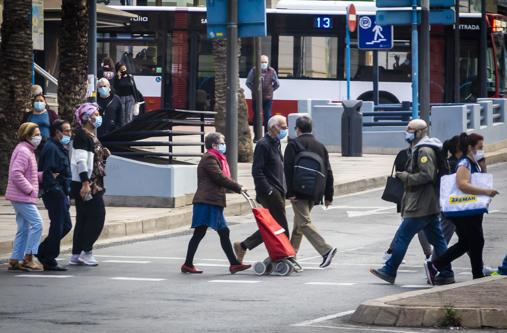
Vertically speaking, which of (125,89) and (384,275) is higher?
(125,89)

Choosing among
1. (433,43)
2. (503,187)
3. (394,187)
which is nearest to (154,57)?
(433,43)

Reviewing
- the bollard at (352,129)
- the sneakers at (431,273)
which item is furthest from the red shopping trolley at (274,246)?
the bollard at (352,129)

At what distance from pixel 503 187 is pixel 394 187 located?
416 inches

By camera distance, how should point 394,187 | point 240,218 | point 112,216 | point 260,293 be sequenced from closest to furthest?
point 260,293 → point 394,187 → point 112,216 → point 240,218

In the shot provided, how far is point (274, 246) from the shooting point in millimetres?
15734

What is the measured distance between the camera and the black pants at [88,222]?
54.5 feet

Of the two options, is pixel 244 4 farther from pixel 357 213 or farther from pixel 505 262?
pixel 505 262

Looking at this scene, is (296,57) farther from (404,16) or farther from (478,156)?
(478,156)

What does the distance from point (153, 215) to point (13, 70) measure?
363 centimetres

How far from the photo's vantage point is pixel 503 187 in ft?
85.1

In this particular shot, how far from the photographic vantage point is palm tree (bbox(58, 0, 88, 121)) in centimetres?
2217

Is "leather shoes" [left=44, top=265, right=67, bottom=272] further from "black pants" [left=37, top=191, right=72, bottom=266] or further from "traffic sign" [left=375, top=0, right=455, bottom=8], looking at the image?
"traffic sign" [left=375, top=0, right=455, bottom=8]

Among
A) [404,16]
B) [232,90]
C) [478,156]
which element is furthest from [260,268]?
[404,16]

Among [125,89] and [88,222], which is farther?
[125,89]
